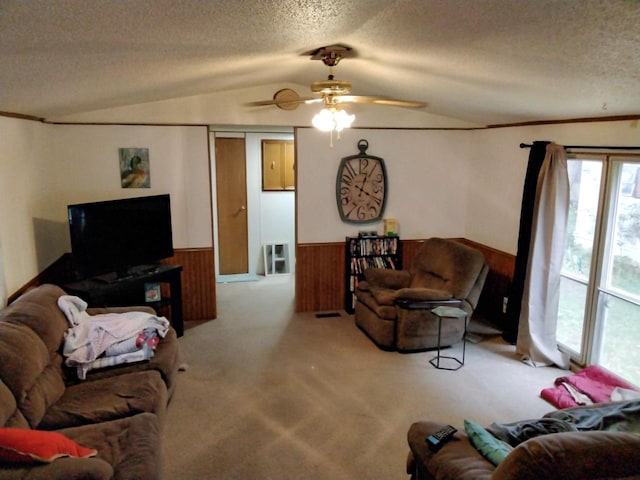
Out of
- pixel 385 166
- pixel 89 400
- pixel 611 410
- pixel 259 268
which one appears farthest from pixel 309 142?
pixel 611 410

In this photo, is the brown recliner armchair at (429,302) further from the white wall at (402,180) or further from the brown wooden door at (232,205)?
the brown wooden door at (232,205)

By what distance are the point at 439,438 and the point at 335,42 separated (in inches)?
88.5

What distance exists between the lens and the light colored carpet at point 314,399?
294 cm

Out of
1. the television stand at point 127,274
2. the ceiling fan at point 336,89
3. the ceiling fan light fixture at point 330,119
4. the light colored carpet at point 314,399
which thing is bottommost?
the light colored carpet at point 314,399

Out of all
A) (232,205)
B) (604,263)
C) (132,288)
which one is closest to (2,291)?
(132,288)

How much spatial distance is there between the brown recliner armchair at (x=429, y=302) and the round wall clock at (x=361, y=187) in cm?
101

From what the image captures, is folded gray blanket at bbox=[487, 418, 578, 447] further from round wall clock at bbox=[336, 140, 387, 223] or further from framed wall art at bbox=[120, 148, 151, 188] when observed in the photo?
framed wall art at bbox=[120, 148, 151, 188]

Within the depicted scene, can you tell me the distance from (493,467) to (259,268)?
560cm

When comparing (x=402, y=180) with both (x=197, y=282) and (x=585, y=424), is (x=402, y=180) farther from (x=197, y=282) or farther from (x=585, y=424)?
(x=585, y=424)

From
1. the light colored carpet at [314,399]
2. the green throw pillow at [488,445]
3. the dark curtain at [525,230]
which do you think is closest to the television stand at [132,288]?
the light colored carpet at [314,399]

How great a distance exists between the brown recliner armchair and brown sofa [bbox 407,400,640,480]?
1.85 m

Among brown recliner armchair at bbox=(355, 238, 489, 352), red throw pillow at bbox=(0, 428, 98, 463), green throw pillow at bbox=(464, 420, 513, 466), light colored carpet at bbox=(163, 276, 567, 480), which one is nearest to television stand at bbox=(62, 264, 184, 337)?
light colored carpet at bbox=(163, 276, 567, 480)

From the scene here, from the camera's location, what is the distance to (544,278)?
4.29 metres

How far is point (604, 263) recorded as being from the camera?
3.89m
